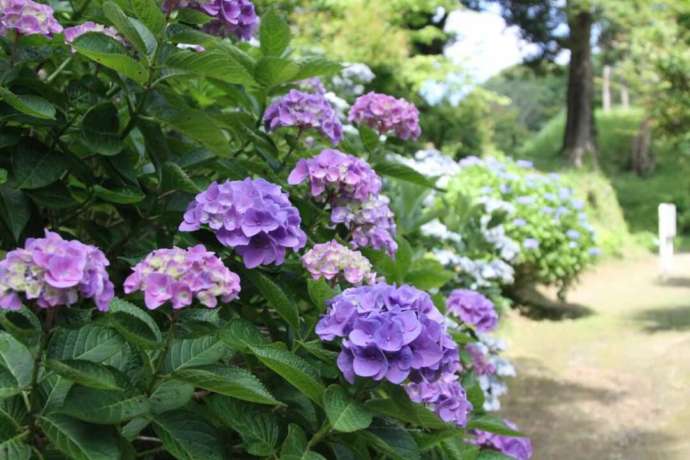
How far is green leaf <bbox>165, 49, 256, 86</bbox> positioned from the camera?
3.68 feet

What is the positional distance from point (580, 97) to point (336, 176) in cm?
1531

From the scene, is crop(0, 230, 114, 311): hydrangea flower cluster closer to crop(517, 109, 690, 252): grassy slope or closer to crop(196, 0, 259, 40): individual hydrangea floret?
crop(196, 0, 259, 40): individual hydrangea floret

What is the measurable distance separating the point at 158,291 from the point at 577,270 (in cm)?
632

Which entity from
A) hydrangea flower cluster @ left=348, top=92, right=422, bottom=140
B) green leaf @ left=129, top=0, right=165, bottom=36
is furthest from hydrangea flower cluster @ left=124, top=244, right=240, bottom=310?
hydrangea flower cluster @ left=348, top=92, right=422, bottom=140

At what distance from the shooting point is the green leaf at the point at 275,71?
4.67 feet

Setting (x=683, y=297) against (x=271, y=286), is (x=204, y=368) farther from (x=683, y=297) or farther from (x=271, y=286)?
(x=683, y=297)

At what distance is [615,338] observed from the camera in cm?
591

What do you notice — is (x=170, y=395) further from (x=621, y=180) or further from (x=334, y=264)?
(x=621, y=180)

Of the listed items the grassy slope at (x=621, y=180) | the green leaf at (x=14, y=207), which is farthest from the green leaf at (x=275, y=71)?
the grassy slope at (x=621, y=180)

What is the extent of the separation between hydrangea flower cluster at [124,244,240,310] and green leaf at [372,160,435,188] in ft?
2.44

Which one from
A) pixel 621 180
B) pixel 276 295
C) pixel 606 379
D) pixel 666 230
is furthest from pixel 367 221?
pixel 621 180

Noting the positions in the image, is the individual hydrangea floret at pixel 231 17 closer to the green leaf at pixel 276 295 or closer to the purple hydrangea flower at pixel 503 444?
the green leaf at pixel 276 295

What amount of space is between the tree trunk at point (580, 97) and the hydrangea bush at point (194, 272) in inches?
558

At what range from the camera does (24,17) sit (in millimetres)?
1168
